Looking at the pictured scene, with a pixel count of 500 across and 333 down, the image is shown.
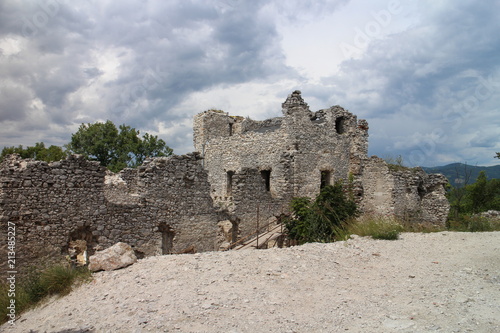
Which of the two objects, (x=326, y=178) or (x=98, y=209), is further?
(x=326, y=178)

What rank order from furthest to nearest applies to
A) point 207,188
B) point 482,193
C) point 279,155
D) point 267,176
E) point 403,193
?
1. point 482,193
2. point 403,193
3. point 267,176
4. point 279,155
5. point 207,188

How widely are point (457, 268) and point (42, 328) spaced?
7.69 metres

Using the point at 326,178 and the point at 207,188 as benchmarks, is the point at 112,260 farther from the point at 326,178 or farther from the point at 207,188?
the point at 326,178

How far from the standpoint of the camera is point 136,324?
15.7 feet

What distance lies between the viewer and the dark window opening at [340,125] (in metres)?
20.1

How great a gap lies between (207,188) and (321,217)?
4097mm

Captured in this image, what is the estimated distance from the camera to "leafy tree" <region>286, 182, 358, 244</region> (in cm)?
1142

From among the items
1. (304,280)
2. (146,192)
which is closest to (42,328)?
(304,280)

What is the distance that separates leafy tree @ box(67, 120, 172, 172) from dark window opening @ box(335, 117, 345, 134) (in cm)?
1780

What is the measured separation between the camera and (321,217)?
11922 millimetres

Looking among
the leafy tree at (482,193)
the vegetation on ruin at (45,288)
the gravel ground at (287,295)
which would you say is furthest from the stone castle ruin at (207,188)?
the leafy tree at (482,193)

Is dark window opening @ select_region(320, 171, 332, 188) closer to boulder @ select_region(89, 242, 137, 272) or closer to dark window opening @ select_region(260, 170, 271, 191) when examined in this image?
dark window opening @ select_region(260, 170, 271, 191)

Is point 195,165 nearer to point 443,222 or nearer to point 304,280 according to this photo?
point 304,280

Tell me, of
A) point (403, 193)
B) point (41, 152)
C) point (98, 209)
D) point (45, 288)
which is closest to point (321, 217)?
point (98, 209)
